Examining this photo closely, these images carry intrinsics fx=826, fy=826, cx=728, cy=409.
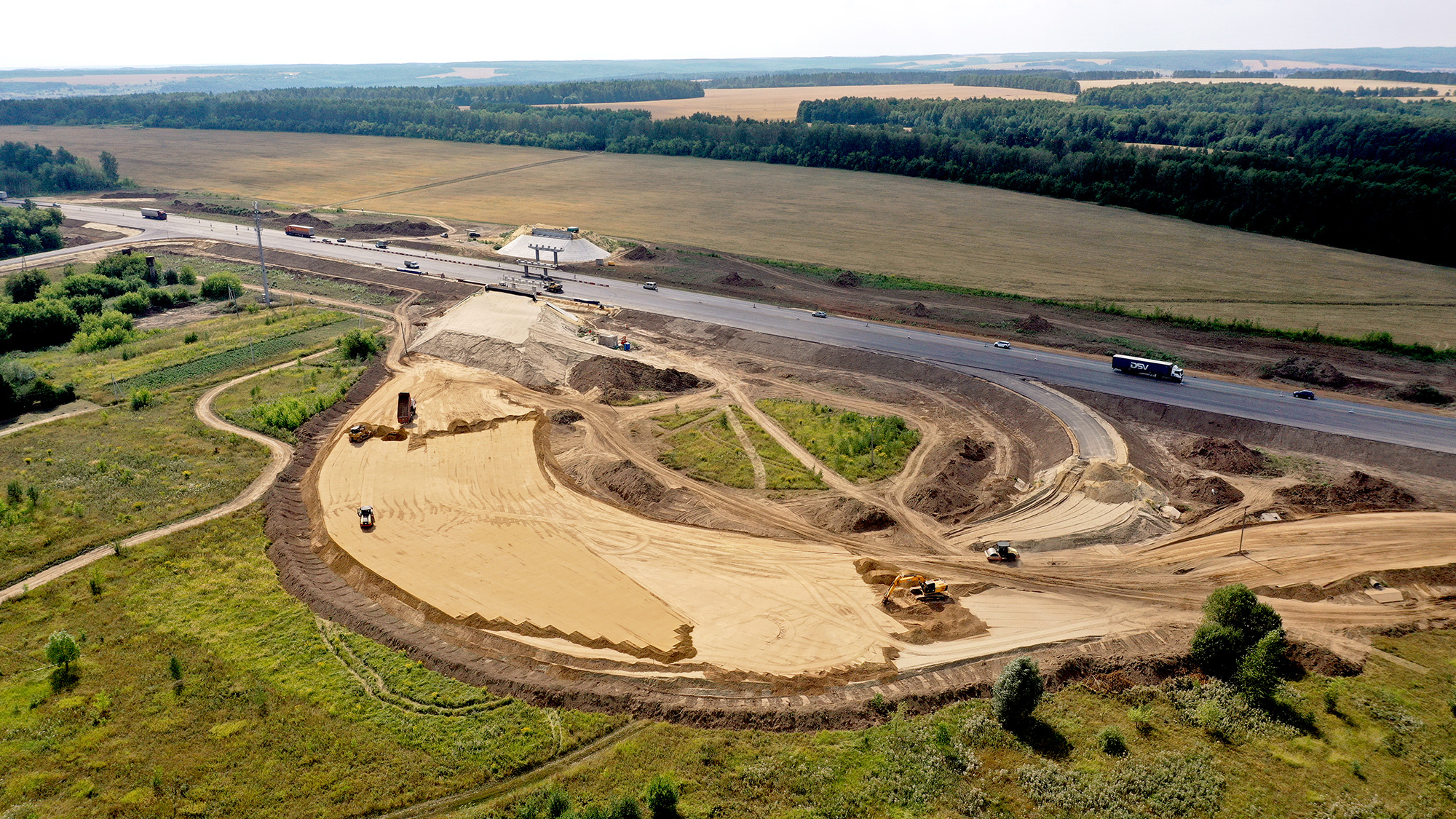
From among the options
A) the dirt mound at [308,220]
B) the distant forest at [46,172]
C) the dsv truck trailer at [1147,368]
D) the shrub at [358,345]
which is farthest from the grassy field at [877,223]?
the shrub at [358,345]

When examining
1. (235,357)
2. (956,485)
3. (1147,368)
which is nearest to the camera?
(956,485)

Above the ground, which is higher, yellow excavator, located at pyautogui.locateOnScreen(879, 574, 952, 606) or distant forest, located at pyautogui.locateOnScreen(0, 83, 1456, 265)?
distant forest, located at pyautogui.locateOnScreen(0, 83, 1456, 265)

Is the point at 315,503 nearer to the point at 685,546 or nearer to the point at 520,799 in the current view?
the point at 685,546

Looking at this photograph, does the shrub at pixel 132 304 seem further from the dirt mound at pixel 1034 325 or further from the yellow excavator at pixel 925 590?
the dirt mound at pixel 1034 325

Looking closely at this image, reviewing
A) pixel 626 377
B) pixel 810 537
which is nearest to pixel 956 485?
pixel 810 537

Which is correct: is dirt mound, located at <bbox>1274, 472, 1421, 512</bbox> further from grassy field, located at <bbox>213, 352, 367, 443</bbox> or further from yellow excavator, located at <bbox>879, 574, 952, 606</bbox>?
grassy field, located at <bbox>213, 352, 367, 443</bbox>

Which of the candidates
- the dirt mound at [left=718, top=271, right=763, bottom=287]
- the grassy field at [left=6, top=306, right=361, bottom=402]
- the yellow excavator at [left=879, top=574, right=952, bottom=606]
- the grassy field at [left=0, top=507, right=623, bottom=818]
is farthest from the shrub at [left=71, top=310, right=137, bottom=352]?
the yellow excavator at [left=879, top=574, right=952, bottom=606]

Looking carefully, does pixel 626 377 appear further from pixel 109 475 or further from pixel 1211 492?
pixel 1211 492
